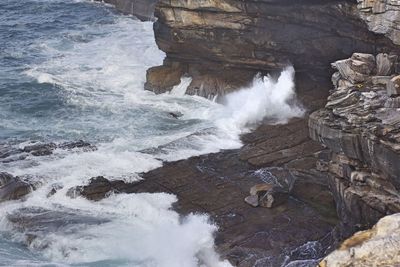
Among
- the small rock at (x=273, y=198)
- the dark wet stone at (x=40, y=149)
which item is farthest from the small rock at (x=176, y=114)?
the small rock at (x=273, y=198)

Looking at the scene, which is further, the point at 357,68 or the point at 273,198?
the point at 273,198

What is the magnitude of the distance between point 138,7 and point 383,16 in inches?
1575

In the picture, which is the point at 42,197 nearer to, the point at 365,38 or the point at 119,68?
the point at 365,38

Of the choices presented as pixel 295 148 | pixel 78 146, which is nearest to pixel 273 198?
pixel 295 148

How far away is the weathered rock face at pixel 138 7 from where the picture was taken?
6131cm

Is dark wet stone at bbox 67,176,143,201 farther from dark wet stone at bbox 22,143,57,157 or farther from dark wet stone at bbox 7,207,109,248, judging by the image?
dark wet stone at bbox 22,143,57,157

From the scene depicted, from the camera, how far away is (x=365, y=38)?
31000mm

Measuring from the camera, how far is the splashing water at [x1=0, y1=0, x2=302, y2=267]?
24.7 metres

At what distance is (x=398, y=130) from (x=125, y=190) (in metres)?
13.1

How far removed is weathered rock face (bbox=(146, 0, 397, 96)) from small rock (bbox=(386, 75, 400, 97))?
7.78 metres

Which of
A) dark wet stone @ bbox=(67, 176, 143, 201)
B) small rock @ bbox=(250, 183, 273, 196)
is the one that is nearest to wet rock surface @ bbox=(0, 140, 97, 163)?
dark wet stone @ bbox=(67, 176, 143, 201)

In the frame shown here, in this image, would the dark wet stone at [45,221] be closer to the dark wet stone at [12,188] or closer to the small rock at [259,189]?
the dark wet stone at [12,188]

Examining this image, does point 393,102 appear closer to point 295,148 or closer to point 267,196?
point 267,196

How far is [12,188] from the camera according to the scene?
28.6 m
